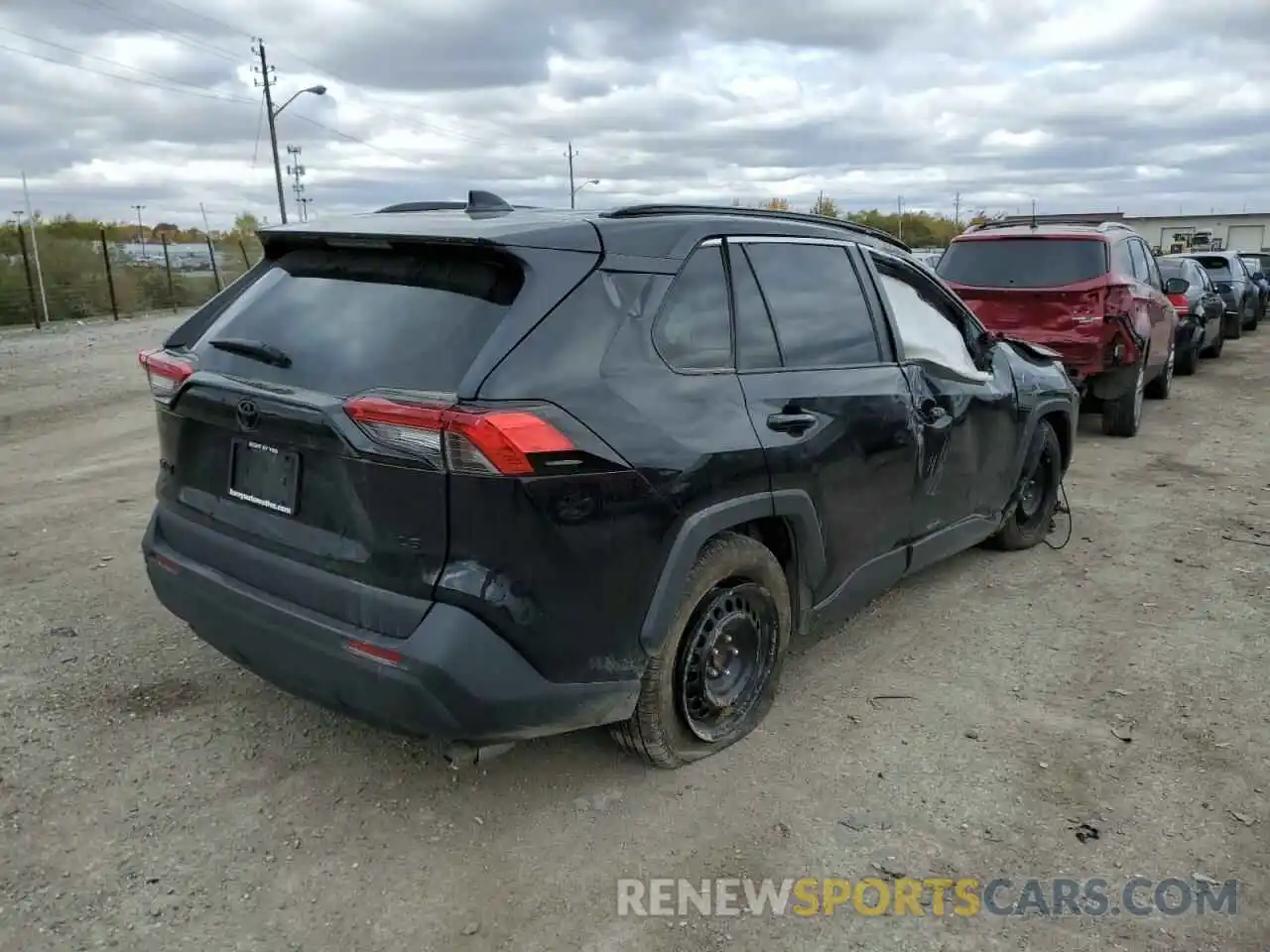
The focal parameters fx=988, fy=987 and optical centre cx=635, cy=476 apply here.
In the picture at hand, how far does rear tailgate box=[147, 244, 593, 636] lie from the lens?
2627 millimetres

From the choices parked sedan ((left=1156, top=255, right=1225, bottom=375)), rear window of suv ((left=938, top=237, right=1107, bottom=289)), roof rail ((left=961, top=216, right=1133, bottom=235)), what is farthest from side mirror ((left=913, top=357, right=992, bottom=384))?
parked sedan ((left=1156, top=255, right=1225, bottom=375))

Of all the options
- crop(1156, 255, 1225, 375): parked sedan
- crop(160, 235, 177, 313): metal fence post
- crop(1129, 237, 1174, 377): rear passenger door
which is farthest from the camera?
crop(160, 235, 177, 313): metal fence post

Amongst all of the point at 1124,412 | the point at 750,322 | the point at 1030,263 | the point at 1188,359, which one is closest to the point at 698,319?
the point at 750,322

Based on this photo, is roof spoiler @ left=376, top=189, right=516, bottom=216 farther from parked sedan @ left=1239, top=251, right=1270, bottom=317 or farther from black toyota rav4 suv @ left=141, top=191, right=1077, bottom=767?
parked sedan @ left=1239, top=251, right=1270, bottom=317

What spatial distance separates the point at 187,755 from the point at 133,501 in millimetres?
3609

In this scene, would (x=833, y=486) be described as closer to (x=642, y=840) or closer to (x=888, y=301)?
(x=888, y=301)

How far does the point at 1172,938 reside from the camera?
8.55 ft

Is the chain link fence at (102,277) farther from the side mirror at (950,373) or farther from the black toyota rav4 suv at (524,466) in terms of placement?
the black toyota rav4 suv at (524,466)

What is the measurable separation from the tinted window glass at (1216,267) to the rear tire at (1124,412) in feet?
A: 36.8

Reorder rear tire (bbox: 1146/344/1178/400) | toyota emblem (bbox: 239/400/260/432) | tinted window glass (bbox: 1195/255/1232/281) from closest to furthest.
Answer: toyota emblem (bbox: 239/400/260/432) < rear tire (bbox: 1146/344/1178/400) < tinted window glass (bbox: 1195/255/1232/281)

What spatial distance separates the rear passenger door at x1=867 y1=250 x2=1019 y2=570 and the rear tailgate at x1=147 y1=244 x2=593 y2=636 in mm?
2034

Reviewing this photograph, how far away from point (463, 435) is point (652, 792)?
1446mm

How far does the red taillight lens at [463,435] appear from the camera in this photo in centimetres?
251

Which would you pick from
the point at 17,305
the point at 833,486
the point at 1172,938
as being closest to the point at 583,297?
the point at 833,486
